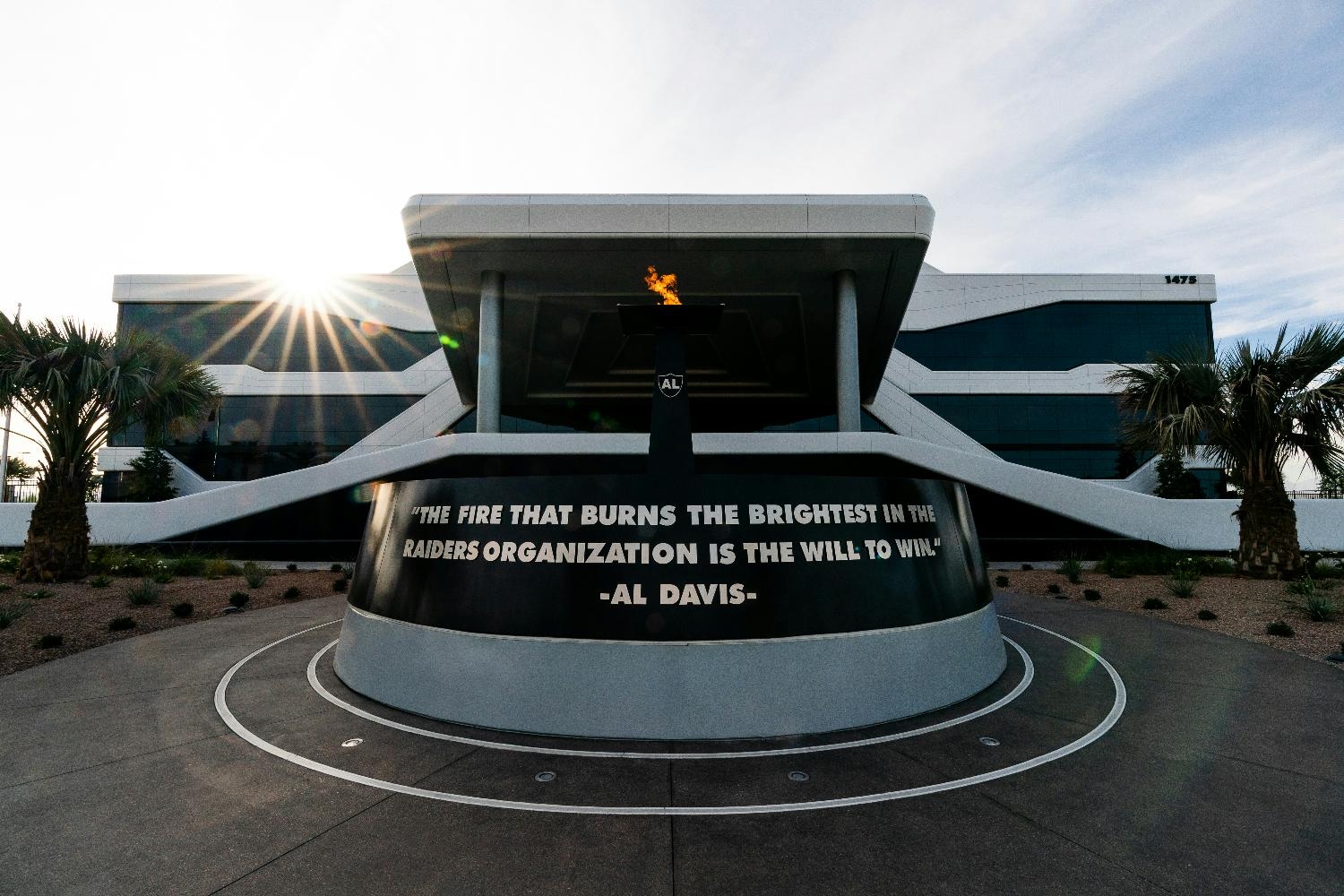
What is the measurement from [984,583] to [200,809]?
423 inches

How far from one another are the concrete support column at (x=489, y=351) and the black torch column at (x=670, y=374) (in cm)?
1185

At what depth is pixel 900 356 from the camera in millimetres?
40562

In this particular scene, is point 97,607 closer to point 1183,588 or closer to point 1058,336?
point 1183,588

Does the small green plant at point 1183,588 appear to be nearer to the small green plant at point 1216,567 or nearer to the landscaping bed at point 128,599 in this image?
the small green plant at point 1216,567

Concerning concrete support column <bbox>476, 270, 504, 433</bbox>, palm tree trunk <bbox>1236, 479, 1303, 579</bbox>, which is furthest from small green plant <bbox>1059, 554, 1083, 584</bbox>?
concrete support column <bbox>476, 270, 504, 433</bbox>

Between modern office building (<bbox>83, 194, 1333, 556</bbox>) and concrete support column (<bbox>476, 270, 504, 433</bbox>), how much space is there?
3.9 inches

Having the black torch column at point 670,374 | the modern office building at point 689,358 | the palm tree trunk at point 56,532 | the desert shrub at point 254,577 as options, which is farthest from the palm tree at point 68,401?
the black torch column at point 670,374

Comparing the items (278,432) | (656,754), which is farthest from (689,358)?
(278,432)

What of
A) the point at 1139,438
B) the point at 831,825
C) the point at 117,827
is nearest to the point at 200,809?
the point at 117,827

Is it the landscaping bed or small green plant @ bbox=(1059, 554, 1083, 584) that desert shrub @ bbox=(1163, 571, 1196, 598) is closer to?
small green plant @ bbox=(1059, 554, 1083, 584)

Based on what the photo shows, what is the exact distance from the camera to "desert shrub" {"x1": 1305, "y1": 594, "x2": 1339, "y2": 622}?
12492 millimetres

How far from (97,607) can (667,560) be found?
15.9m

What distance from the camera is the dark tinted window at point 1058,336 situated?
133 feet

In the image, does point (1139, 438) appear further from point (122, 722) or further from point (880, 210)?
point (122, 722)
